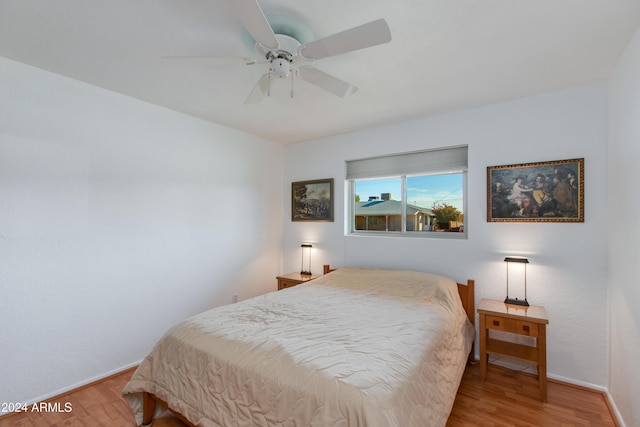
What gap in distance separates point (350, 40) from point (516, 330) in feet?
7.98

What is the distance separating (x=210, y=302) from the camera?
3324mm

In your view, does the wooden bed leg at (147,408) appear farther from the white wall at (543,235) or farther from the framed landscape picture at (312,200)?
the framed landscape picture at (312,200)

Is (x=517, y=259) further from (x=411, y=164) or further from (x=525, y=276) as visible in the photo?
(x=411, y=164)

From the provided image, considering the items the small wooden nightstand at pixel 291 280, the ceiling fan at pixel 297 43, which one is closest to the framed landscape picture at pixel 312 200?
the small wooden nightstand at pixel 291 280

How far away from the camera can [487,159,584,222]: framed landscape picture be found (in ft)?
7.80

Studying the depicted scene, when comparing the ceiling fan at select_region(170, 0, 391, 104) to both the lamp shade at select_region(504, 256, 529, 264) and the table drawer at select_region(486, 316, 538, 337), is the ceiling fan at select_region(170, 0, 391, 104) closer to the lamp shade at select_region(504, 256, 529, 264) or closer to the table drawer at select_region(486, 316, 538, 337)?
the lamp shade at select_region(504, 256, 529, 264)

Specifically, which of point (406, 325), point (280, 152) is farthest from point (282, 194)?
point (406, 325)

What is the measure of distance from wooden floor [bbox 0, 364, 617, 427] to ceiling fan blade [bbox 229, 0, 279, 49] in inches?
94.1

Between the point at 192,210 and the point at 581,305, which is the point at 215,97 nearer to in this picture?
the point at 192,210

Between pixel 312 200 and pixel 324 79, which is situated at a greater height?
pixel 324 79

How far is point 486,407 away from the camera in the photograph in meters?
2.04

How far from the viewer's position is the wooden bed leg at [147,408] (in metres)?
1.84

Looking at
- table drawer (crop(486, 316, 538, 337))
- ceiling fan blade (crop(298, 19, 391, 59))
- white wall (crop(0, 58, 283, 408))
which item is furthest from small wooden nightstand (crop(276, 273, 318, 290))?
ceiling fan blade (crop(298, 19, 391, 59))

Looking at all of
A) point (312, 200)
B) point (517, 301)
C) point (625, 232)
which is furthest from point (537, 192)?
point (312, 200)
